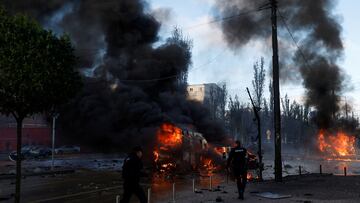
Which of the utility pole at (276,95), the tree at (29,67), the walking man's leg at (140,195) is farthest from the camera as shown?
the utility pole at (276,95)

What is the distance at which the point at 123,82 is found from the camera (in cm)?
3678

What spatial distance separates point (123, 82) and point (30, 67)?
88.8ft

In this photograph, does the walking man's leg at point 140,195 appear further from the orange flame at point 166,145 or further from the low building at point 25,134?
the low building at point 25,134

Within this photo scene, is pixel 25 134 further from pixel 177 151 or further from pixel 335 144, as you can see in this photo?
pixel 335 144

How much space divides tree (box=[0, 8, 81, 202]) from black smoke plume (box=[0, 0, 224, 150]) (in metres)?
20.5

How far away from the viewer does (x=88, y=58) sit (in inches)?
1427

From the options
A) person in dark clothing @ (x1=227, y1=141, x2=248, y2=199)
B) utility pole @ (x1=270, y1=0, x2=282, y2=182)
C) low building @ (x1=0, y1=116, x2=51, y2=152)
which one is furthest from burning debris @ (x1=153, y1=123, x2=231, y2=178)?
low building @ (x1=0, y1=116, x2=51, y2=152)

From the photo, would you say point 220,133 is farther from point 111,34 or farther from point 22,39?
point 22,39

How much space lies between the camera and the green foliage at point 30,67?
967 cm

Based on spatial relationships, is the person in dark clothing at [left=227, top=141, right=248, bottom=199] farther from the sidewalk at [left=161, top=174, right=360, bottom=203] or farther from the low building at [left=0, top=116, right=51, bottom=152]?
the low building at [left=0, top=116, right=51, bottom=152]

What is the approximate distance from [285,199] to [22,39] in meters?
8.53

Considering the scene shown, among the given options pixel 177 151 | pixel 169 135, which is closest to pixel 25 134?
pixel 169 135

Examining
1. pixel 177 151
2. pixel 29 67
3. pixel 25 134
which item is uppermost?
pixel 29 67

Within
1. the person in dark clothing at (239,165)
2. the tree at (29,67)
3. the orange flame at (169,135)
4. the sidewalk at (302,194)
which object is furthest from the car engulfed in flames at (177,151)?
the tree at (29,67)
